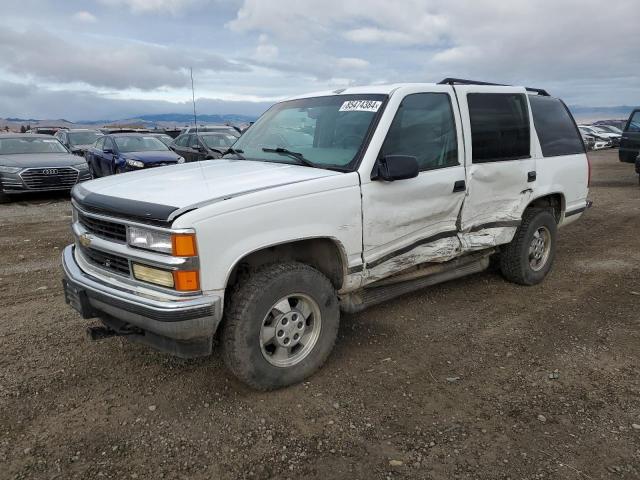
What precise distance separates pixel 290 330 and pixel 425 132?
1.90 m

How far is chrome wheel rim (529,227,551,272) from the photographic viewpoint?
208 inches

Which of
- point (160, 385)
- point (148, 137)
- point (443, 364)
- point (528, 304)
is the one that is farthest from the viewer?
point (148, 137)

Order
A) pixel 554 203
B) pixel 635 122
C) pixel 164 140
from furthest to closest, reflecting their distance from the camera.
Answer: pixel 164 140, pixel 635 122, pixel 554 203

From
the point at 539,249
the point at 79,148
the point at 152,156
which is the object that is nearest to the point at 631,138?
the point at 539,249

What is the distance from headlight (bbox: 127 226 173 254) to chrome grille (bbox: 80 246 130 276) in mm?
186

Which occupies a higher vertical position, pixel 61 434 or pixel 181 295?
pixel 181 295

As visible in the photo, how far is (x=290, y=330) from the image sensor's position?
3299 millimetres

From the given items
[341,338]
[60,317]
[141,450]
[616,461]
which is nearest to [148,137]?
[60,317]

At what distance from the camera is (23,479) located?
253cm

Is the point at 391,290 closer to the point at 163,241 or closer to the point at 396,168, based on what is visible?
the point at 396,168

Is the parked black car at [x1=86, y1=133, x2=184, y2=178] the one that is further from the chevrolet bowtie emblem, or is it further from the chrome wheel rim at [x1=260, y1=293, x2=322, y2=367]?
the chrome wheel rim at [x1=260, y1=293, x2=322, y2=367]

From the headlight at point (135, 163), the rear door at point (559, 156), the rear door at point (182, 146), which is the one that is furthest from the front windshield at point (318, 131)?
the rear door at point (182, 146)

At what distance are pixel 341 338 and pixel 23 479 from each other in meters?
2.32

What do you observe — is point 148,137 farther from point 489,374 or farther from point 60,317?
point 489,374
